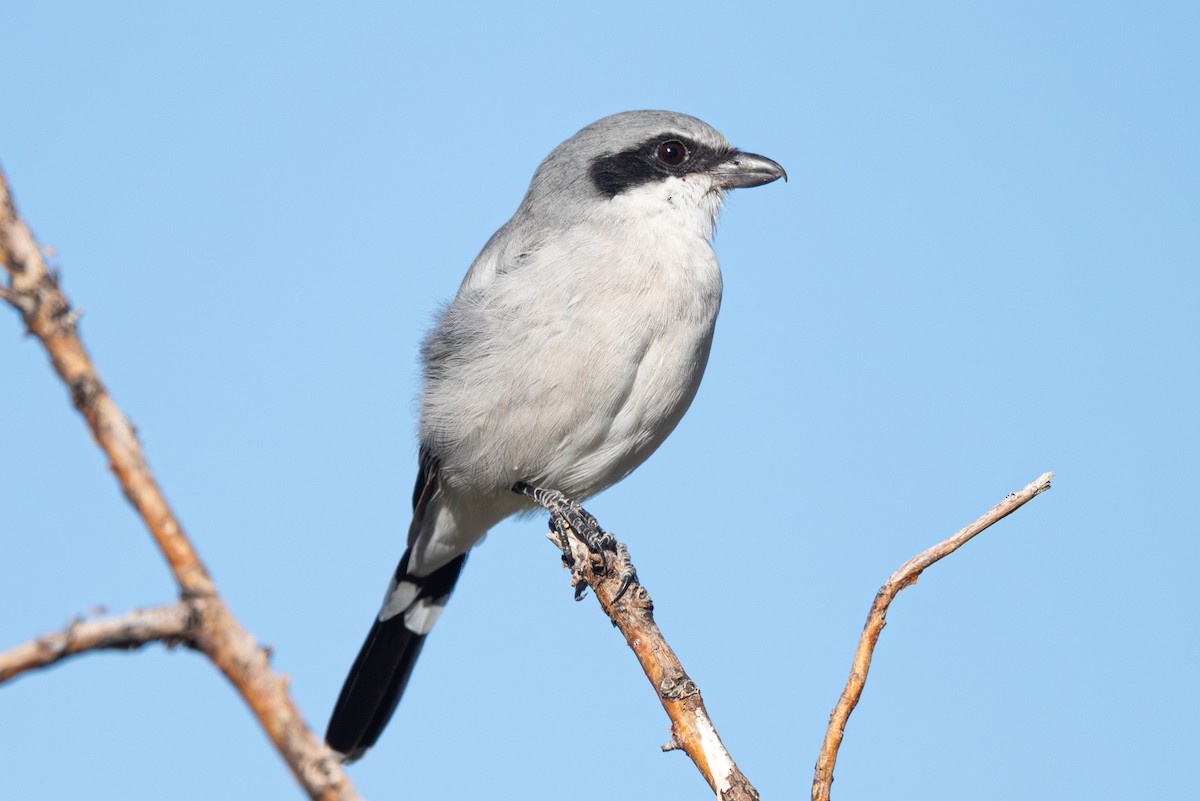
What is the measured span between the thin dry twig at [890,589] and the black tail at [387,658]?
3.39 meters

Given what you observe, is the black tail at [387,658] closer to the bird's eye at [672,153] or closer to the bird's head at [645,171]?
the bird's head at [645,171]

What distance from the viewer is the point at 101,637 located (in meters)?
1.14

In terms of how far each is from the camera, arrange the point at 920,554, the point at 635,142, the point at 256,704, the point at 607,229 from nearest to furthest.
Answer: the point at 256,704
the point at 920,554
the point at 607,229
the point at 635,142

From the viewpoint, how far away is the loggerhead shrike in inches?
173

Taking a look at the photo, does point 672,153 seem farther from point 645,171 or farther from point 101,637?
point 101,637

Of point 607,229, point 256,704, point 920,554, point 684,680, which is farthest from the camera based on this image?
point 607,229

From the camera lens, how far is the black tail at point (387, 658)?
17.2 ft

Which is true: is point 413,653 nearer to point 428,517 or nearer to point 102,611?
point 428,517

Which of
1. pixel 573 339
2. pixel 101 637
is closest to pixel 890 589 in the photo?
pixel 101 637

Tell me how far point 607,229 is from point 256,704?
3.70 meters

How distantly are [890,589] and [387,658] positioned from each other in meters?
3.62

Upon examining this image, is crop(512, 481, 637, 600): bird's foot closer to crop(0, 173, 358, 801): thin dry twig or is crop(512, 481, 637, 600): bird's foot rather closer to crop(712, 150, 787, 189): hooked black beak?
crop(712, 150, 787, 189): hooked black beak

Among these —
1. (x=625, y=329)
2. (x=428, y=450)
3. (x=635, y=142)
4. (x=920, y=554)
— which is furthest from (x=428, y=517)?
(x=920, y=554)

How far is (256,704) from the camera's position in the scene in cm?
112
